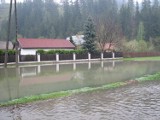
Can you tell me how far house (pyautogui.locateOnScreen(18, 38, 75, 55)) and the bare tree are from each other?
6048mm

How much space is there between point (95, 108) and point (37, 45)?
44.0 meters

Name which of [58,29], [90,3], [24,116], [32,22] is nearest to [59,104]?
[24,116]

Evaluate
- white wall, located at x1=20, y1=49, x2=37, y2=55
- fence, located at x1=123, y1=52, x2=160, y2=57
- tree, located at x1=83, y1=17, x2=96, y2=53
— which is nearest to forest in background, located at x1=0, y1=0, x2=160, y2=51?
fence, located at x1=123, y1=52, x2=160, y2=57

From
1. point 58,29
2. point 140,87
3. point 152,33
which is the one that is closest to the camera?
point 140,87

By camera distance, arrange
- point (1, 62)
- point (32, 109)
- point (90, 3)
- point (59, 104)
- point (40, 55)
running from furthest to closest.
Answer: point (90, 3), point (40, 55), point (1, 62), point (59, 104), point (32, 109)

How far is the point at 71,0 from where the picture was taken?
5502 inches

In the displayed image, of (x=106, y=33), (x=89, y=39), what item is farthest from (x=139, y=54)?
(x=89, y=39)

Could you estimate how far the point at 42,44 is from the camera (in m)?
55.0

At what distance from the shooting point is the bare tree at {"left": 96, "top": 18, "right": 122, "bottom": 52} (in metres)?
60.0

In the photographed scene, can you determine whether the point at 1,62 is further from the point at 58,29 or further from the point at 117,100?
the point at 58,29

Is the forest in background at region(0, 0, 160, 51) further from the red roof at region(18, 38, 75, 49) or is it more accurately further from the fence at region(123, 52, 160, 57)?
the red roof at region(18, 38, 75, 49)

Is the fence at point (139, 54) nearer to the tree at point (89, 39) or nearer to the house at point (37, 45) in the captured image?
the tree at point (89, 39)

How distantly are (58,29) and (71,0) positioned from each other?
36.0m

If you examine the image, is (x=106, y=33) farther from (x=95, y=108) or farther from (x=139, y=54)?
(x=95, y=108)
